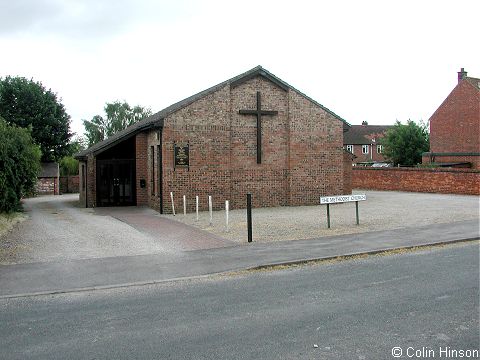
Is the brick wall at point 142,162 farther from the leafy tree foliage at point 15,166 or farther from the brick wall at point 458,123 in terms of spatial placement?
the brick wall at point 458,123

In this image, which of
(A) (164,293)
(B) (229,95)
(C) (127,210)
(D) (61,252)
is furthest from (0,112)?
(A) (164,293)

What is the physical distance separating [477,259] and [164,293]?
610 centimetres

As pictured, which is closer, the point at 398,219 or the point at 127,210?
the point at 398,219

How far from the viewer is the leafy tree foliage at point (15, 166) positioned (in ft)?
60.0

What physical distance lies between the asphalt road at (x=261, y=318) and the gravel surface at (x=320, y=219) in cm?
471

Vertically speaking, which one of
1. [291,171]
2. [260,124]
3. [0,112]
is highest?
[0,112]

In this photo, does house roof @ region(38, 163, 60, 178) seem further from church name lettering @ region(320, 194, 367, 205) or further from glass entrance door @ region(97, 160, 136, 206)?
church name lettering @ region(320, 194, 367, 205)

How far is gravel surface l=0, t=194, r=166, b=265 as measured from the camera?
10.9 meters

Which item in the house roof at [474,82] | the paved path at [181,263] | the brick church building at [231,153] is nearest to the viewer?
the paved path at [181,263]

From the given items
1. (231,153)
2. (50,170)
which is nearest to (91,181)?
(231,153)

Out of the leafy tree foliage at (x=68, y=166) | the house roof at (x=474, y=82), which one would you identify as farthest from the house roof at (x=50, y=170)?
the house roof at (x=474, y=82)

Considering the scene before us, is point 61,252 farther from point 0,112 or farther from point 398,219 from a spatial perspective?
point 0,112

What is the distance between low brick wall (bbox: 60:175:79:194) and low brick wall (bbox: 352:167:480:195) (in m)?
25.9

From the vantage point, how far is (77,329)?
5926 millimetres
